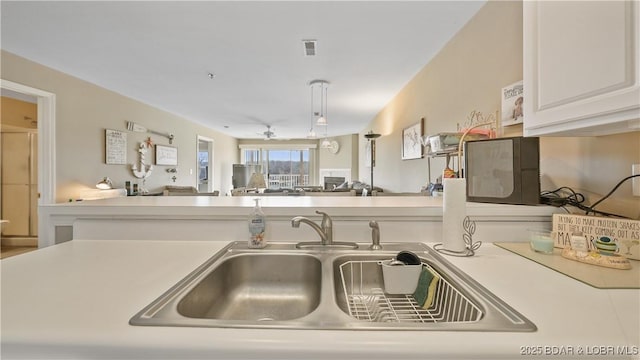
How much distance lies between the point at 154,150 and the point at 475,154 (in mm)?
5445

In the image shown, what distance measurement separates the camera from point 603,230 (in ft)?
3.04

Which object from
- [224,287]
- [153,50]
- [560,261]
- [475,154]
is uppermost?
[153,50]

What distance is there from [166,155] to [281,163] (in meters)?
4.76

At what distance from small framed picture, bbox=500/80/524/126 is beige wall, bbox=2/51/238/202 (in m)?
4.47

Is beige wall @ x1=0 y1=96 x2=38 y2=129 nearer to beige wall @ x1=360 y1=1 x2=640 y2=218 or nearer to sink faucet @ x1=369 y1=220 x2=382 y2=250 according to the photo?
sink faucet @ x1=369 y1=220 x2=382 y2=250

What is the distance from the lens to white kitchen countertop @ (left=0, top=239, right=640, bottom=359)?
484 mm

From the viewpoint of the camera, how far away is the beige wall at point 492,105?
1059 mm

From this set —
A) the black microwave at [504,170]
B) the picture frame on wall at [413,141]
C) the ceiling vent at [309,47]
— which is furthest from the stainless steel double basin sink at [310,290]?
the picture frame on wall at [413,141]

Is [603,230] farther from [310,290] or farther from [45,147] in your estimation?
[45,147]

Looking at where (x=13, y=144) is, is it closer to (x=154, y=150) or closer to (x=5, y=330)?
(x=154, y=150)

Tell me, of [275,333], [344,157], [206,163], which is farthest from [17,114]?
[344,157]

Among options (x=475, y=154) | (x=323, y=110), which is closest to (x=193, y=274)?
(x=475, y=154)

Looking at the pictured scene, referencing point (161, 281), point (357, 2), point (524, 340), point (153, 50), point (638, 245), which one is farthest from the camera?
point (153, 50)

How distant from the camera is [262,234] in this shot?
1122mm
